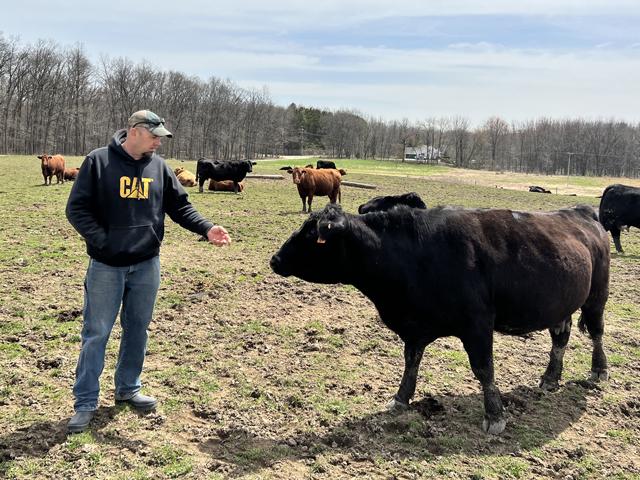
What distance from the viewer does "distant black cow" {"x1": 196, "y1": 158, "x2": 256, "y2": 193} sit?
24664 mm

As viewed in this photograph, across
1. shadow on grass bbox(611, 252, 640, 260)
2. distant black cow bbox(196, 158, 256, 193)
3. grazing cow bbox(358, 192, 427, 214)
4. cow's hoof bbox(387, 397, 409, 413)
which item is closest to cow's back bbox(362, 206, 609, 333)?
cow's hoof bbox(387, 397, 409, 413)

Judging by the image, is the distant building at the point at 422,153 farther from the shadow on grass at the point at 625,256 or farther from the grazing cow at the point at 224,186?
the shadow on grass at the point at 625,256

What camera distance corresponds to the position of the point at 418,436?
4508mm

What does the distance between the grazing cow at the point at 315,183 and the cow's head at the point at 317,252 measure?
14.1 m

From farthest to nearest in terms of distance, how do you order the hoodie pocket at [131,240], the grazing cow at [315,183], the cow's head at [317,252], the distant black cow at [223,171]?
1. the distant black cow at [223,171]
2. the grazing cow at [315,183]
3. the cow's head at [317,252]
4. the hoodie pocket at [131,240]

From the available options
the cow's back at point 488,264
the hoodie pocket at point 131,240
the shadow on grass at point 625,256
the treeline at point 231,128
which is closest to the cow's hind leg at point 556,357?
the cow's back at point 488,264

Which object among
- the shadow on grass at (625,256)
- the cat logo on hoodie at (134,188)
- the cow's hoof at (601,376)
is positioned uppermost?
the cat logo on hoodie at (134,188)

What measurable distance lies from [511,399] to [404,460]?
1.71 meters

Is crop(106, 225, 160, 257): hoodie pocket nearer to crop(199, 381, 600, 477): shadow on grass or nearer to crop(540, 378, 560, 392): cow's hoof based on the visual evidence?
crop(199, 381, 600, 477): shadow on grass

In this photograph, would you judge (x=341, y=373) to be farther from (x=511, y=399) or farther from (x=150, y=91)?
(x=150, y=91)

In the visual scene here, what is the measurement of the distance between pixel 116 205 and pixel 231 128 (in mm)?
98035

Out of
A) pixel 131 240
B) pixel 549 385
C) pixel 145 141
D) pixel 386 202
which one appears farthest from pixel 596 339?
pixel 145 141

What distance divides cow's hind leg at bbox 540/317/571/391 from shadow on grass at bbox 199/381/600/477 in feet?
0.96

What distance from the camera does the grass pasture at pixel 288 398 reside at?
13.2 feet
